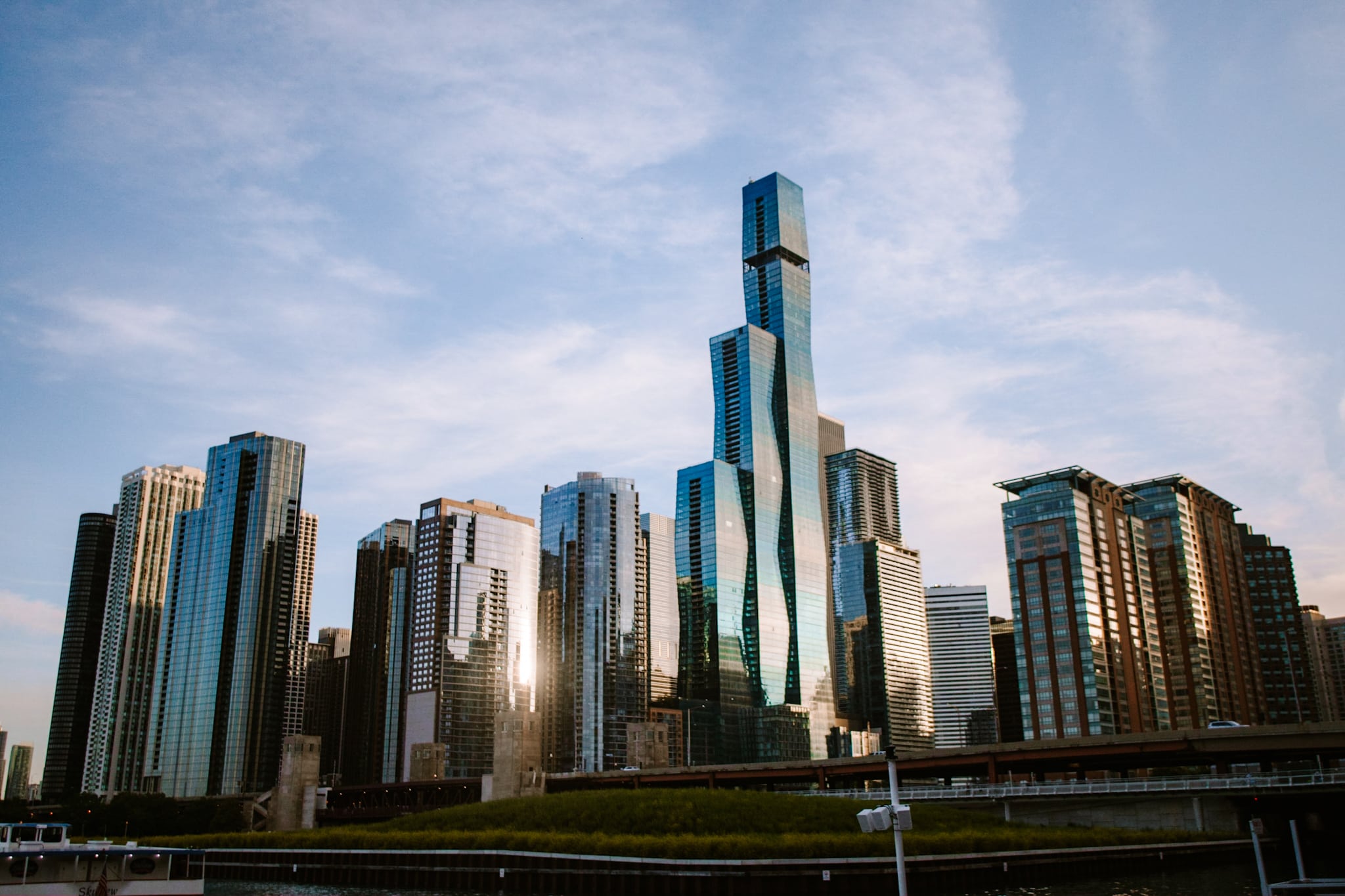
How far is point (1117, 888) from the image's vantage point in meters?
76.1

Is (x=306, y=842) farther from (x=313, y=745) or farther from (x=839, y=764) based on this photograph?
(x=313, y=745)

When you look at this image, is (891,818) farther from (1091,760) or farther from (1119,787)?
(1091,760)

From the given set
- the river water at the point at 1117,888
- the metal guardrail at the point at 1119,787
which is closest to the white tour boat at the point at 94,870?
the river water at the point at 1117,888

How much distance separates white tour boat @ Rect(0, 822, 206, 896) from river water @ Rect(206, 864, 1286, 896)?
23.3 m

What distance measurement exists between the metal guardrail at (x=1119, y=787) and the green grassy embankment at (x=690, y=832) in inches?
108

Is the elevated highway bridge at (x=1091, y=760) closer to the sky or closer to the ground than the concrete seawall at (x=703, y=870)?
closer to the sky

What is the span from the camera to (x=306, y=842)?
356 ft

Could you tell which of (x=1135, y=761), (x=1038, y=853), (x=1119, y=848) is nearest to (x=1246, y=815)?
(x=1135, y=761)

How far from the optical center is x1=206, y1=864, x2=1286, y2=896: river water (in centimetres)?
7300

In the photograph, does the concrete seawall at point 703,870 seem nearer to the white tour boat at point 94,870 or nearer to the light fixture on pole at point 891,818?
the white tour boat at point 94,870

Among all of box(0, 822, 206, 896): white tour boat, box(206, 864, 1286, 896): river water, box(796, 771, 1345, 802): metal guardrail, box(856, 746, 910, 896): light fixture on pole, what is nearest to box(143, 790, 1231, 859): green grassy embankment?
box(796, 771, 1345, 802): metal guardrail

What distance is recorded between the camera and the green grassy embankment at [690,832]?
263 ft

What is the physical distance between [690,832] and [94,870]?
146 feet

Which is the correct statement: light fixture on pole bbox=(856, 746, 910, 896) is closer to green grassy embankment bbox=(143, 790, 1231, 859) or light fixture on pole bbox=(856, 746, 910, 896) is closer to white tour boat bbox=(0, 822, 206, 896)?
green grassy embankment bbox=(143, 790, 1231, 859)
